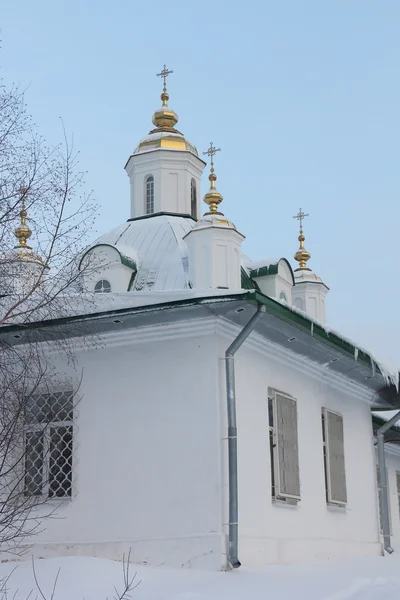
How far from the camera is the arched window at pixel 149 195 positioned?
1739 cm

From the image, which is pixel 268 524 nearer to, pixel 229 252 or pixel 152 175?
pixel 229 252

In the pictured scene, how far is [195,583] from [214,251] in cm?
607

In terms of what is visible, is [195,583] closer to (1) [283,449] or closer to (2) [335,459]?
(1) [283,449]

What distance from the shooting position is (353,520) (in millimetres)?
12398

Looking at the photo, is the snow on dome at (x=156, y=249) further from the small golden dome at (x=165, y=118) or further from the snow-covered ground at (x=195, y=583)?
the snow-covered ground at (x=195, y=583)

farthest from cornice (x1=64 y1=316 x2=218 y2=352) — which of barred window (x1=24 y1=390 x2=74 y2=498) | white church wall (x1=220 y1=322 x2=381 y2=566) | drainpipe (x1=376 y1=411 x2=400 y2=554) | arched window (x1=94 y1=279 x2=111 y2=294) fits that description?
drainpipe (x1=376 y1=411 x2=400 y2=554)

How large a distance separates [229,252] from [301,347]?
282 centimetres

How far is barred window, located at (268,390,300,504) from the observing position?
9945mm

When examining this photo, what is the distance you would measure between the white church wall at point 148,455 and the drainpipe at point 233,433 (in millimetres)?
142

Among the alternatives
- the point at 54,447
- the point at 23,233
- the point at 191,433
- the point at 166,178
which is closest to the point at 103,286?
the point at 166,178

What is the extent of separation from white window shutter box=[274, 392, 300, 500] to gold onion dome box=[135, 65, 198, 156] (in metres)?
8.63

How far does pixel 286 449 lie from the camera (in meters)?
10.2

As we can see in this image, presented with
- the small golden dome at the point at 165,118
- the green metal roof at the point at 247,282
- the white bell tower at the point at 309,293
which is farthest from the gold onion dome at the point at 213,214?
the white bell tower at the point at 309,293

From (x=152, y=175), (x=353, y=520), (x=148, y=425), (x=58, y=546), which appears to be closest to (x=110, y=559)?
(x=58, y=546)
